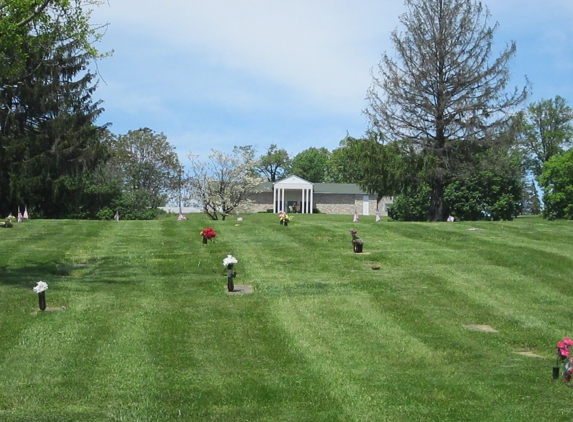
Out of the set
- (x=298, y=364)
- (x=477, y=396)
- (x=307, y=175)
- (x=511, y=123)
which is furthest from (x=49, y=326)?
(x=307, y=175)

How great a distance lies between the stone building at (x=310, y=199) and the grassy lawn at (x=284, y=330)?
52.7 metres

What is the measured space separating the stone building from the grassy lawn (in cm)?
5275

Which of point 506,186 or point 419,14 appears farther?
point 506,186

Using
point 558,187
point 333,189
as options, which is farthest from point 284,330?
point 333,189

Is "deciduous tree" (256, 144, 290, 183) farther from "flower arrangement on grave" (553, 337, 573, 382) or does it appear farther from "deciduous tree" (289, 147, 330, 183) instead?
"flower arrangement on grave" (553, 337, 573, 382)

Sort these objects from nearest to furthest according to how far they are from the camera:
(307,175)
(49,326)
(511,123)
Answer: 1. (49,326)
2. (511,123)
3. (307,175)

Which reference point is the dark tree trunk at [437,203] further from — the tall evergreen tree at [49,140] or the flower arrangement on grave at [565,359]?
the flower arrangement on grave at [565,359]

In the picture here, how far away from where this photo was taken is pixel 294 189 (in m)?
71.5

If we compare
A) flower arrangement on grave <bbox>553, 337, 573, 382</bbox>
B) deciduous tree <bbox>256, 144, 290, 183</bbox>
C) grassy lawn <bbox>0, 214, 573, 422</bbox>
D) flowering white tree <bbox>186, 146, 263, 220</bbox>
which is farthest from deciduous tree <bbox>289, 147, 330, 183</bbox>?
flower arrangement on grave <bbox>553, 337, 573, 382</bbox>

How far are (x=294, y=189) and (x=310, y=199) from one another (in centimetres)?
209

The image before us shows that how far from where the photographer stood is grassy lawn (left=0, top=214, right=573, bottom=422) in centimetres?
639

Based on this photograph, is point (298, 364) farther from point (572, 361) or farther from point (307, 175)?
point (307, 175)

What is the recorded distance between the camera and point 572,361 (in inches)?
281

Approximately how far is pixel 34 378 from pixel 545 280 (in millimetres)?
10093
